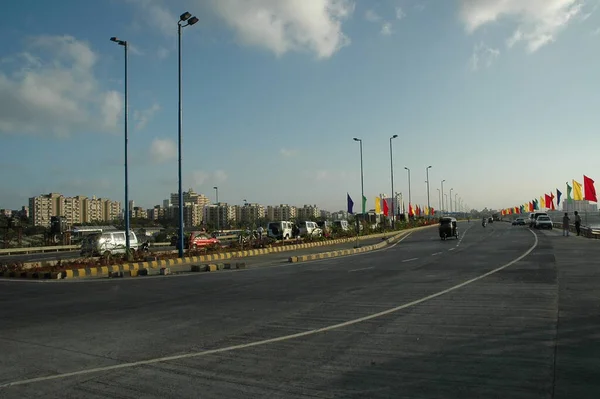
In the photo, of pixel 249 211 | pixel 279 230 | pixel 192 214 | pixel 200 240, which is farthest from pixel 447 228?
pixel 249 211

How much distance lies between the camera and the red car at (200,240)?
33.7 m

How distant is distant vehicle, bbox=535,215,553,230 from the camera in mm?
57375

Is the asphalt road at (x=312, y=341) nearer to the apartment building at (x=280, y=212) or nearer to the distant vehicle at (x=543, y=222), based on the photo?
the distant vehicle at (x=543, y=222)

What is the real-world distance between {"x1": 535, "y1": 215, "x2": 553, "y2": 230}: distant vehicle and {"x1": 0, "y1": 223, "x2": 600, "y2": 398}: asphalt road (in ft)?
160

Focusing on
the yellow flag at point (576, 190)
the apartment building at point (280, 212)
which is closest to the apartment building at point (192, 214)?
the apartment building at point (280, 212)

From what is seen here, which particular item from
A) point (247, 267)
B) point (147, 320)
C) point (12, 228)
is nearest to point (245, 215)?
point (12, 228)

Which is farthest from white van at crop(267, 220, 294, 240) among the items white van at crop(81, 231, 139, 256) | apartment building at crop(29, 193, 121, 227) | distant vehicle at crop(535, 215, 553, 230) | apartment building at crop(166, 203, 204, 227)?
apartment building at crop(166, 203, 204, 227)

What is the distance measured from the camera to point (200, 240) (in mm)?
34969

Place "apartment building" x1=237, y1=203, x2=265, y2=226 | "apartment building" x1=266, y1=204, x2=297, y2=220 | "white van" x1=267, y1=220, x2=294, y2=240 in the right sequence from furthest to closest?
"apartment building" x1=266, y1=204, x2=297, y2=220, "apartment building" x1=237, y1=203, x2=265, y2=226, "white van" x1=267, y1=220, x2=294, y2=240

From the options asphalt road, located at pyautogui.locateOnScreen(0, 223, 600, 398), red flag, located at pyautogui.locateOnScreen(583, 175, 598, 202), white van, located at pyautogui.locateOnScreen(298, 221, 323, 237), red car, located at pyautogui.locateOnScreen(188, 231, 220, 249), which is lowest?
asphalt road, located at pyautogui.locateOnScreen(0, 223, 600, 398)

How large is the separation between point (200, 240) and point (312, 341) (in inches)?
1135

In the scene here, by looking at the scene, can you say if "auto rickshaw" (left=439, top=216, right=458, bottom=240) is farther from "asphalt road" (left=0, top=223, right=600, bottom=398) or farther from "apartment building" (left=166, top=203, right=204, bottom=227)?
"apartment building" (left=166, top=203, right=204, bottom=227)

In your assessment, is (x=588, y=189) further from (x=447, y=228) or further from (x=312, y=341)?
(x=312, y=341)

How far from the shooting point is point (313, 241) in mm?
38938
